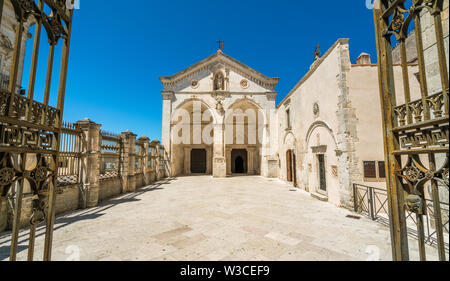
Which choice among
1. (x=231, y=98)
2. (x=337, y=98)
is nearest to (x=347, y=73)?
→ (x=337, y=98)

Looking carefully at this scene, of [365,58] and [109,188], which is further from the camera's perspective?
[365,58]

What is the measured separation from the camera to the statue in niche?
65.5 feet

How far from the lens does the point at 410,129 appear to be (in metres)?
2.01

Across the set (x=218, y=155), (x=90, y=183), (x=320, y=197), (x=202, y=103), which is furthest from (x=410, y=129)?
(x=202, y=103)

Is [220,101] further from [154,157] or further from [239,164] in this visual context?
[239,164]

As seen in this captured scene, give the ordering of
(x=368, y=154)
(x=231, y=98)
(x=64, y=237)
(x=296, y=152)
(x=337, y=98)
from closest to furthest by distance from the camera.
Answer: (x=64, y=237), (x=368, y=154), (x=337, y=98), (x=296, y=152), (x=231, y=98)

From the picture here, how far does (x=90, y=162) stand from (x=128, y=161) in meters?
3.21

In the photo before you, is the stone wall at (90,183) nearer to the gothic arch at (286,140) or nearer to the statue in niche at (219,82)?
the gothic arch at (286,140)

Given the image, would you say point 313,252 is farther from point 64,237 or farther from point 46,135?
point 64,237

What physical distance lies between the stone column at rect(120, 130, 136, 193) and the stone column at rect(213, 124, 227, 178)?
8635 millimetres

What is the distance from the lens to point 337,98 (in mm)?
7477

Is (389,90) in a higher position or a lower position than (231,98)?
lower

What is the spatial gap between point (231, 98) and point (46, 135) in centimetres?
1815

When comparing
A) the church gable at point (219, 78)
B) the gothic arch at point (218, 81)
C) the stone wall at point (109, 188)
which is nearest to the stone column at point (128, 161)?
the stone wall at point (109, 188)
